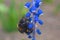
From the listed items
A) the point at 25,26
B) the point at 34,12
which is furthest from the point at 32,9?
the point at 25,26

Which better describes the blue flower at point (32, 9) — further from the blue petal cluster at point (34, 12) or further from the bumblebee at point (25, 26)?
the bumblebee at point (25, 26)

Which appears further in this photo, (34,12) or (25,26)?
(25,26)

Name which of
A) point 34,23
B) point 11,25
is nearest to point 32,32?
point 34,23

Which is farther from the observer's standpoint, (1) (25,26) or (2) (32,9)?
(1) (25,26)

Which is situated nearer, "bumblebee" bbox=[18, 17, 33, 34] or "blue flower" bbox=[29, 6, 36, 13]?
"blue flower" bbox=[29, 6, 36, 13]

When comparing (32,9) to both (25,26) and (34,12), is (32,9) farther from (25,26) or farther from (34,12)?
(25,26)

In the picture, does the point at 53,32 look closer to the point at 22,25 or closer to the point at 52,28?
the point at 52,28

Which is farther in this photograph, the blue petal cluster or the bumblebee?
the bumblebee

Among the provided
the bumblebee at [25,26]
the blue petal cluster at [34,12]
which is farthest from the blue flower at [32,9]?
the bumblebee at [25,26]

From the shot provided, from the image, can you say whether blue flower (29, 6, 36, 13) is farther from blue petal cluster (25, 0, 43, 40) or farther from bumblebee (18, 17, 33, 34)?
bumblebee (18, 17, 33, 34)

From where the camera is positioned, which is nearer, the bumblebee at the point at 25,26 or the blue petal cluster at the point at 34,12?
the blue petal cluster at the point at 34,12

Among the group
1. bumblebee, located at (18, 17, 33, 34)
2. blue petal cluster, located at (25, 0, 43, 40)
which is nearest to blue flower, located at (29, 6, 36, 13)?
blue petal cluster, located at (25, 0, 43, 40)

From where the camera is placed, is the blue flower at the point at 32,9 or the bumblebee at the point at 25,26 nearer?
the blue flower at the point at 32,9
